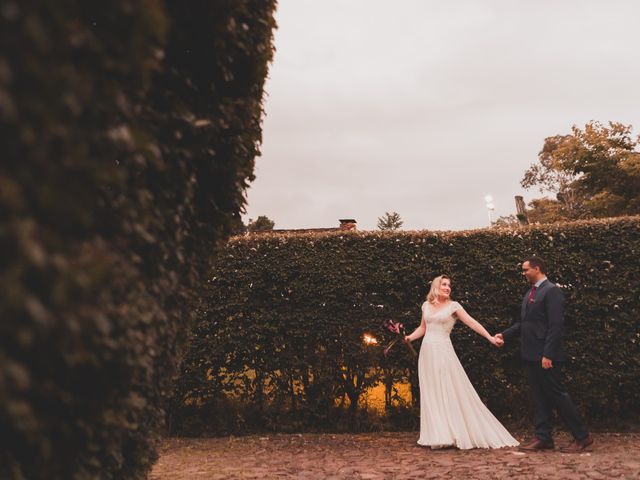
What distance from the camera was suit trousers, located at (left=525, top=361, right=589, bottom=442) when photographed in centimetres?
641

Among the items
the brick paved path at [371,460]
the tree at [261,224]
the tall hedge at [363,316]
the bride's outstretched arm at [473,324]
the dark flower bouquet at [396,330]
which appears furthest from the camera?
the tree at [261,224]

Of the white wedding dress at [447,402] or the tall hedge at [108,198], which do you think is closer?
the tall hedge at [108,198]

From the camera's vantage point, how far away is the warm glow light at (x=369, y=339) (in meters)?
8.05

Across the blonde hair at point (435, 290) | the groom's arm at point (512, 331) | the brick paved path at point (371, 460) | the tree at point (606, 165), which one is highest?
the tree at point (606, 165)

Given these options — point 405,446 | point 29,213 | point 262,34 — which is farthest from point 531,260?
point 29,213

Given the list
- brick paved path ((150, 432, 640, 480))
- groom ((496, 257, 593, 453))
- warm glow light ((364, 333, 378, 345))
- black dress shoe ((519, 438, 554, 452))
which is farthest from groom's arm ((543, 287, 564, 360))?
warm glow light ((364, 333, 378, 345))

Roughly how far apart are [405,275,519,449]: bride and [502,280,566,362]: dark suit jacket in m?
0.51

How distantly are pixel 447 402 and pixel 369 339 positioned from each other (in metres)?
1.62

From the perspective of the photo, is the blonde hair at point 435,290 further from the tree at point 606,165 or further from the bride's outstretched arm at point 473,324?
the tree at point 606,165

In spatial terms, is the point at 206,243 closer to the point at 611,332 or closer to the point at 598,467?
the point at 598,467

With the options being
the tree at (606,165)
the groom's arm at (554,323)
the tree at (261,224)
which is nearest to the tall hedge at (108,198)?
the groom's arm at (554,323)

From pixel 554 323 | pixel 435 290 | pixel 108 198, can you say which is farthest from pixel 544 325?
pixel 108 198

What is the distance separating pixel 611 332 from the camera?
7.56 metres

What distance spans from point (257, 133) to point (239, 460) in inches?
179
